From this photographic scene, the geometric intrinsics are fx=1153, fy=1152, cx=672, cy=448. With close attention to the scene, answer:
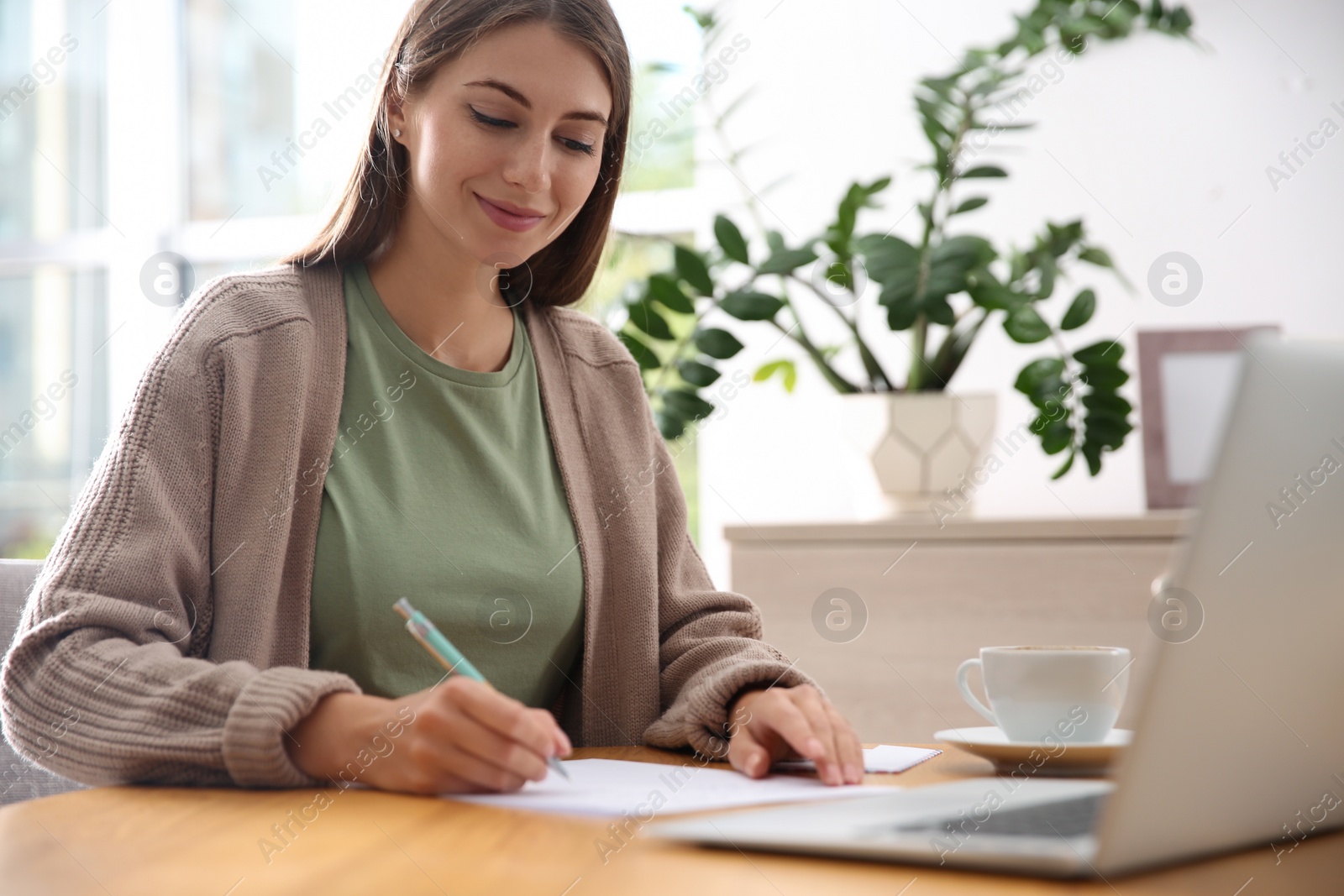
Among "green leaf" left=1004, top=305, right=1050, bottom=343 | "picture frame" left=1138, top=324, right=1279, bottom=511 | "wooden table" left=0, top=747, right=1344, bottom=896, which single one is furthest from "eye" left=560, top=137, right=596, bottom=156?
"picture frame" left=1138, top=324, right=1279, bottom=511

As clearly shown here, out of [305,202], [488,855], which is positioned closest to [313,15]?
[305,202]

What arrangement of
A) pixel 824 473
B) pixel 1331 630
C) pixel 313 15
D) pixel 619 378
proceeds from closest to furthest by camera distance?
pixel 1331 630 < pixel 619 378 < pixel 824 473 < pixel 313 15

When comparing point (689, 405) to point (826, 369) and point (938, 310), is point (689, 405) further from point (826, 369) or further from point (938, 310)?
point (938, 310)

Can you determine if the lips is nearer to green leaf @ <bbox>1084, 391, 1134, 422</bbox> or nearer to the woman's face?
the woman's face

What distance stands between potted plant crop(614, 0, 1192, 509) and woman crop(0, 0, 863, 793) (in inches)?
24.9

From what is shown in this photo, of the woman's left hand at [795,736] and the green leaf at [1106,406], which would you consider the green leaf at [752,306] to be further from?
the woman's left hand at [795,736]

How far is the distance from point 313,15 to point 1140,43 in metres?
2.26

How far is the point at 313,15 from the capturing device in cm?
333

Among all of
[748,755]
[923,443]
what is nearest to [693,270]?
[923,443]

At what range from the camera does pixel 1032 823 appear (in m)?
0.53

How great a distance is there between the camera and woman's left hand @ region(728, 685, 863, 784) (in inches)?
30.6

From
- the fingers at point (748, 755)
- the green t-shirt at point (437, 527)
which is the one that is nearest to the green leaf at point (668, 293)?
the green t-shirt at point (437, 527)

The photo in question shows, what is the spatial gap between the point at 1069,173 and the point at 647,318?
3.29ft

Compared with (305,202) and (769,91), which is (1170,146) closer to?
(769,91)
